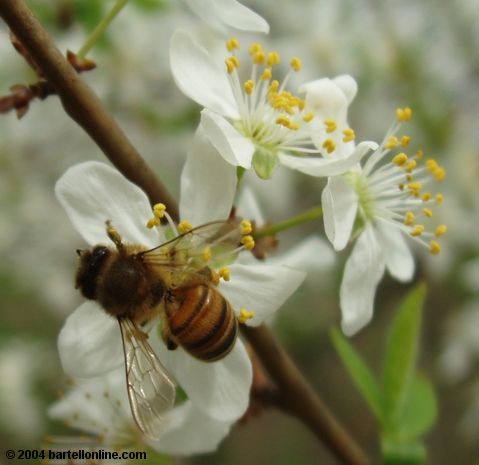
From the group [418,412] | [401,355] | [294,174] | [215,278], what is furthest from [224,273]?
[294,174]

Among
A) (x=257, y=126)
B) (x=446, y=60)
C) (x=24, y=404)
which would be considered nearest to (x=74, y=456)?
(x=257, y=126)

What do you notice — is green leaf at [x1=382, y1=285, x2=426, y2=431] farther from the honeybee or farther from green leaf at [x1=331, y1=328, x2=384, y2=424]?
the honeybee

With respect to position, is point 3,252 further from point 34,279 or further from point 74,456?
point 74,456

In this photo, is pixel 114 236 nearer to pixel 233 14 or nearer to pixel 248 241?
pixel 248 241

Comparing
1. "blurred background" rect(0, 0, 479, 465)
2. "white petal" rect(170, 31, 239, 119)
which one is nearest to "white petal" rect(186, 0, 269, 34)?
"white petal" rect(170, 31, 239, 119)

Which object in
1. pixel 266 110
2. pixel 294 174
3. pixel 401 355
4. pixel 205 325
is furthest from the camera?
pixel 294 174
